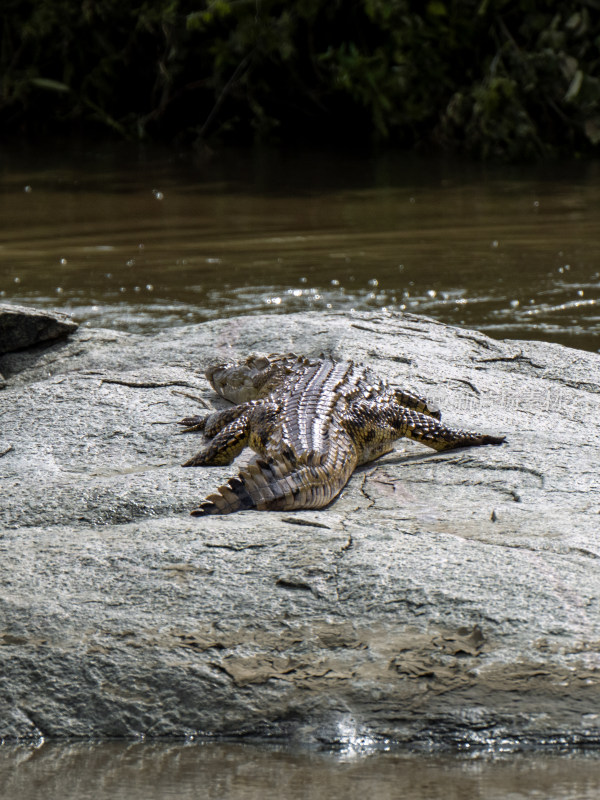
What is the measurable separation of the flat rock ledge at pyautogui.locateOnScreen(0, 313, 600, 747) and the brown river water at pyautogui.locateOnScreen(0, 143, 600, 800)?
90 millimetres

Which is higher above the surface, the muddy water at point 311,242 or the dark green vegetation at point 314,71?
the dark green vegetation at point 314,71

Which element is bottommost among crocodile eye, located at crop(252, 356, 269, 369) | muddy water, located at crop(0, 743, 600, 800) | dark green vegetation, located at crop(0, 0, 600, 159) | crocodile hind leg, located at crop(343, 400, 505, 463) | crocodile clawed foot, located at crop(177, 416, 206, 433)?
muddy water, located at crop(0, 743, 600, 800)

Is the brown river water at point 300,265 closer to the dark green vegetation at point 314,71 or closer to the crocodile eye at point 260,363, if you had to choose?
the dark green vegetation at point 314,71

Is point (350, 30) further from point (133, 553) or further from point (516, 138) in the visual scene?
point (133, 553)

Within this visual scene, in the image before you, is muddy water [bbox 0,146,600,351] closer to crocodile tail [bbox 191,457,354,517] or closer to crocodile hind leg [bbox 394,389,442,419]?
crocodile hind leg [bbox 394,389,442,419]

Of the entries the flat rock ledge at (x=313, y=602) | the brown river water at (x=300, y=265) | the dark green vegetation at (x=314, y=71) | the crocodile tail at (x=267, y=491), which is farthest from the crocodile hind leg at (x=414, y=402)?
the dark green vegetation at (x=314, y=71)

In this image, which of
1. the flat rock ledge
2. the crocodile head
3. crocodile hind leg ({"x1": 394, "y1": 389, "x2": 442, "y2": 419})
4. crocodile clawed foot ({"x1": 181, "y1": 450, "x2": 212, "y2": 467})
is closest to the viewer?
the flat rock ledge

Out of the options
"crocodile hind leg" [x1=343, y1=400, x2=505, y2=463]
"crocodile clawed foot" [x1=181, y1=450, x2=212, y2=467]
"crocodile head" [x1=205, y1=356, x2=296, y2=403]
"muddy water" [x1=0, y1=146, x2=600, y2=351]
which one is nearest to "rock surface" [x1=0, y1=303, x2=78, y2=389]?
"muddy water" [x1=0, y1=146, x2=600, y2=351]

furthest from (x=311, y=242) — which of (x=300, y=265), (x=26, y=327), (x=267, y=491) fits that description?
(x=267, y=491)

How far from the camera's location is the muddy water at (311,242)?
806 cm

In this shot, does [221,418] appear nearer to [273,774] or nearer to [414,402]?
[414,402]

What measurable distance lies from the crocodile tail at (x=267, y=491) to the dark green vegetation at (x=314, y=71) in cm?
1168

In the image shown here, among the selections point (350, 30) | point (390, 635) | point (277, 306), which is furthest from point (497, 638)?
point (350, 30)

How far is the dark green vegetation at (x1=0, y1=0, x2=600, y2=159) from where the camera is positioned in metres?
14.5
